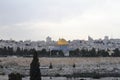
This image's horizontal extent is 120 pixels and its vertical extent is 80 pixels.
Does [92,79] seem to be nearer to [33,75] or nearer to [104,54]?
[33,75]

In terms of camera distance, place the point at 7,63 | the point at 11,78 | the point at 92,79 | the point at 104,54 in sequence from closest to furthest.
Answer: the point at 11,78 → the point at 92,79 → the point at 7,63 → the point at 104,54

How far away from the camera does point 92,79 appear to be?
182ft

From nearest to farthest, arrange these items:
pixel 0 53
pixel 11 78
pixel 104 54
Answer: pixel 11 78 < pixel 104 54 < pixel 0 53

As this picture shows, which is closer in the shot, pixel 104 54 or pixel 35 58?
pixel 35 58

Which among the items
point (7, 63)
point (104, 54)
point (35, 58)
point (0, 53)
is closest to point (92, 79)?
point (35, 58)

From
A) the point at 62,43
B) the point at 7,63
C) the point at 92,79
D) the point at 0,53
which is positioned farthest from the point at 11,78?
the point at 62,43

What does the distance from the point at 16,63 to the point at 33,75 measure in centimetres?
7168

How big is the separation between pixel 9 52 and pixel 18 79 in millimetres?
125493

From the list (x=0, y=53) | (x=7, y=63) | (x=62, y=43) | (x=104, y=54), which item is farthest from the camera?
(x=62, y=43)

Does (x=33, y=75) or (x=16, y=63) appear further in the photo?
(x=16, y=63)

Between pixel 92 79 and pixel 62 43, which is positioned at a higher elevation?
pixel 62 43

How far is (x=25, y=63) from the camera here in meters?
96.9

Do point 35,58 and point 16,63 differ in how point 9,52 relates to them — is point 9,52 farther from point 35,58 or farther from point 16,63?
point 35,58

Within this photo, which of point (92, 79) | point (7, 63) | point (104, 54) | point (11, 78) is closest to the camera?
point (11, 78)
